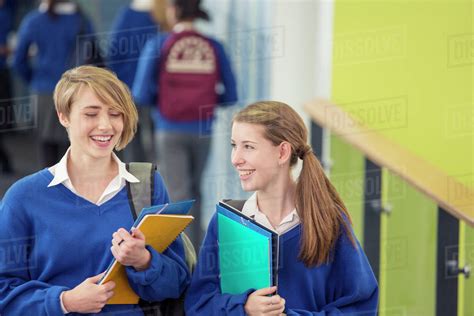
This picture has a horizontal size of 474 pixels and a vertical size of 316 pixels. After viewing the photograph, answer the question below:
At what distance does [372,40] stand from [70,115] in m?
2.41

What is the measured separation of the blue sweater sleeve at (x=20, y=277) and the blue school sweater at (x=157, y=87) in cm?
318

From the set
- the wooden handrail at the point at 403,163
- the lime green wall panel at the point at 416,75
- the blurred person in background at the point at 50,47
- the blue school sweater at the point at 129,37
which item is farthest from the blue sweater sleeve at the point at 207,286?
the blue school sweater at the point at 129,37

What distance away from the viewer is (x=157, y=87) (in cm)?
666

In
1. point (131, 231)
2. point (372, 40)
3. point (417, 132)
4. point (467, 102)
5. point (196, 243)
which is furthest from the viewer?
point (196, 243)

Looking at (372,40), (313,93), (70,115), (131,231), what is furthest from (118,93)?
(313,93)

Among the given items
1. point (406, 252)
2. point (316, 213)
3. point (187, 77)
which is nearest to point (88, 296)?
point (316, 213)

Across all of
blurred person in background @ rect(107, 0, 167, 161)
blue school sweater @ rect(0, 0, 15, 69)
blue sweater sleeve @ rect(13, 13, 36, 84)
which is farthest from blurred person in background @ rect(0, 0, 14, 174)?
blurred person in background @ rect(107, 0, 167, 161)

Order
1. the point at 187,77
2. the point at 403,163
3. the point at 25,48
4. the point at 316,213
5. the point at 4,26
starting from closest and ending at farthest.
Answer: the point at 316,213, the point at 403,163, the point at 187,77, the point at 25,48, the point at 4,26

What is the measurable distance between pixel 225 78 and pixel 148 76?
0.46 meters

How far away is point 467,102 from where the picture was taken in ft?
15.1

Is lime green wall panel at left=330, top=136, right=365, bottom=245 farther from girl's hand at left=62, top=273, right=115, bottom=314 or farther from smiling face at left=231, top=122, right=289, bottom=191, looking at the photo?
girl's hand at left=62, top=273, right=115, bottom=314

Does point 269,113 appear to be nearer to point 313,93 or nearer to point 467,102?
point 467,102

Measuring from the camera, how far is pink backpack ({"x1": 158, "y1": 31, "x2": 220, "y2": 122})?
651cm

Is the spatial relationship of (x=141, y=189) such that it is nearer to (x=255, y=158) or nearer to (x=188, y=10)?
(x=255, y=158)
